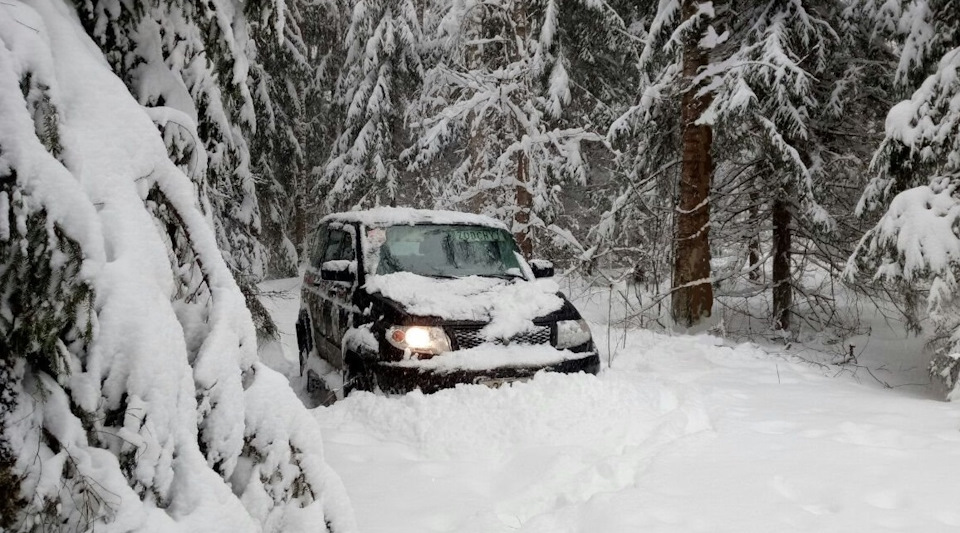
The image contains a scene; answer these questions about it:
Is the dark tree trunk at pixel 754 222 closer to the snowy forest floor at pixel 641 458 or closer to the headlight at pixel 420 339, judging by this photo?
the snowy forest floor at pixel 641 458

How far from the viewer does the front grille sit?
16.3 ft

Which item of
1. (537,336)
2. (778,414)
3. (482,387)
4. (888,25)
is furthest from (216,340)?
(888,25)

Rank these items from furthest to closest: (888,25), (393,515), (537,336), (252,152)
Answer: (252,152) → (888,25) → (537,336) → (393,515)

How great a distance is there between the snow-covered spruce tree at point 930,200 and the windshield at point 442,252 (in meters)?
3.95

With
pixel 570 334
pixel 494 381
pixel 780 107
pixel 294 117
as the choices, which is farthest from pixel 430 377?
pixel 294 117

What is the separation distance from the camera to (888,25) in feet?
29.9

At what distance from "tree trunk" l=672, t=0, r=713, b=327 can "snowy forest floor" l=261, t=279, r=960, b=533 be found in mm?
3768

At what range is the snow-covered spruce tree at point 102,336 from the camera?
1624 mm

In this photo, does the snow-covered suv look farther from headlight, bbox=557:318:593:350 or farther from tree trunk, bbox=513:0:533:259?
tree trunk, bbox=513:0:533:259

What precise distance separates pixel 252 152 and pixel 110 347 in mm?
14146

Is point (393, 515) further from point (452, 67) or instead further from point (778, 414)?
point (452, 67)

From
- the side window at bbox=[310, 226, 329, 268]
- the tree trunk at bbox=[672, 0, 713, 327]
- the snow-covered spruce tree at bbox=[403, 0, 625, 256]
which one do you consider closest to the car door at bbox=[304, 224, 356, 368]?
the side window at bbox=[310, 226, 329, 268]

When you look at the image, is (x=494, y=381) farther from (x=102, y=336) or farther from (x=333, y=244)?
(x=102, y=336)

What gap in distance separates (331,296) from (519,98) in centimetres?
761
